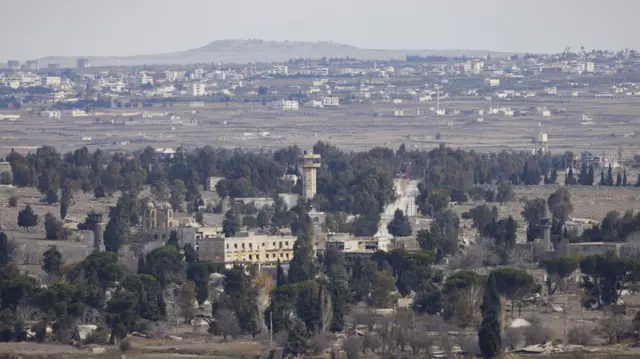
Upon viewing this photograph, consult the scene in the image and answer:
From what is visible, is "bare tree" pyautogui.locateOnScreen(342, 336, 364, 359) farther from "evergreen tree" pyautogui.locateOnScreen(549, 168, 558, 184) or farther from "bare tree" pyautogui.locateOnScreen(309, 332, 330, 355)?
"evergreen tree" pyautogui.locateOnScreen(549, 168, 558, 184)

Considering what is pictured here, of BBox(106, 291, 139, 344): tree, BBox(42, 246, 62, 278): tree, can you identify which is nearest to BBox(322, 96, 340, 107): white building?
BBox(42, 246, 62, 278): tree

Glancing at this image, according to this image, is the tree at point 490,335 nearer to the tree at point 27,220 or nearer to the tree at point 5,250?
the tree at point 5,250

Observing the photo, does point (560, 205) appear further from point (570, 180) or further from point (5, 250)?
point (5, 250)

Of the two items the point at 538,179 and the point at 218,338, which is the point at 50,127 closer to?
the point at 538,179

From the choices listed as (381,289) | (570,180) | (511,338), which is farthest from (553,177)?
(511,338)

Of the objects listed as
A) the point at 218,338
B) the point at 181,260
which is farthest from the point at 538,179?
the point at 218,338
